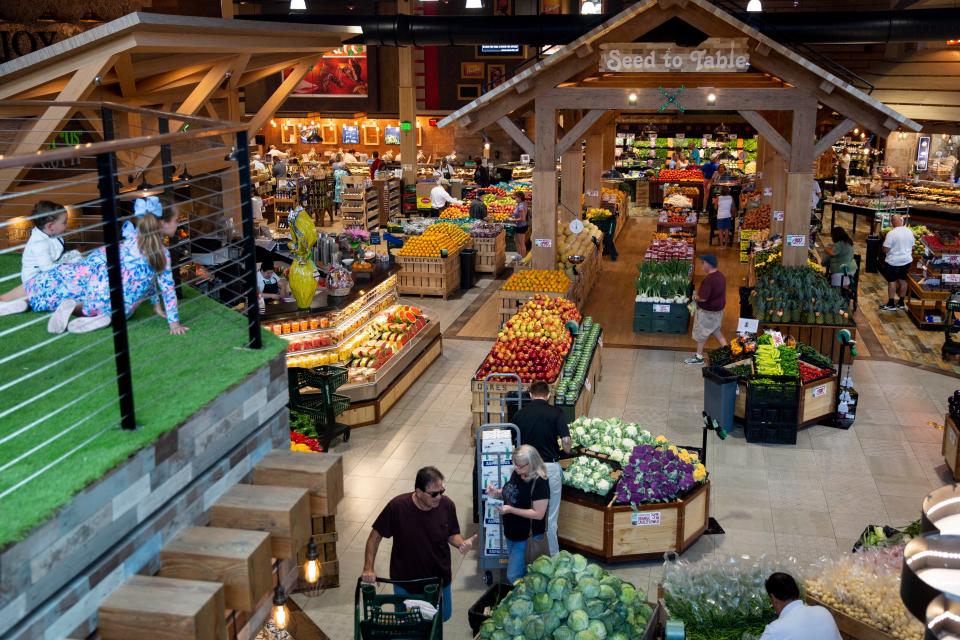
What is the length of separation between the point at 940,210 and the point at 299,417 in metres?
15.5

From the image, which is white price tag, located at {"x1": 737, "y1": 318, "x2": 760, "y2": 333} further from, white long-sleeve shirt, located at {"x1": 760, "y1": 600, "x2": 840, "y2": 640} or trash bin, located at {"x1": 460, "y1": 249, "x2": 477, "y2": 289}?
trash bin, located at {"x1": 460, "y1": 249, "x2": 477, "y2": 289}

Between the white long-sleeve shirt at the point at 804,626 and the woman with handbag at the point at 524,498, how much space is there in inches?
70.5

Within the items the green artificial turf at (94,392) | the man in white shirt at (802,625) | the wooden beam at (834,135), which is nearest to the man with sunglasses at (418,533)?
the green artificial turf at (94,392)

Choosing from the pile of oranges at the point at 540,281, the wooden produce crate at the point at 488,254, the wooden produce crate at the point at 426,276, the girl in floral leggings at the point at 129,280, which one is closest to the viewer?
the girl in floral leggings at the point at 129,280

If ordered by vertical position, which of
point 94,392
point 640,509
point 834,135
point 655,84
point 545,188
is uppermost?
point 655,84

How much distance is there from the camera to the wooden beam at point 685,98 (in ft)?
40.0

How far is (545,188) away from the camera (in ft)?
43.5

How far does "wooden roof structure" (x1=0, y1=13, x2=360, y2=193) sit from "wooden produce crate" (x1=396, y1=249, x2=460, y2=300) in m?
3.19

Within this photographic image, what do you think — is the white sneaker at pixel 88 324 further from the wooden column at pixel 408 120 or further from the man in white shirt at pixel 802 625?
the wooden column at pixel 408 120

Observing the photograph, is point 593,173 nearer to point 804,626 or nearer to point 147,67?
point 147,67

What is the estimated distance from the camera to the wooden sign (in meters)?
11.6

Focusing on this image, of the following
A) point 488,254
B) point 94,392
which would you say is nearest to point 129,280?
point 94,392

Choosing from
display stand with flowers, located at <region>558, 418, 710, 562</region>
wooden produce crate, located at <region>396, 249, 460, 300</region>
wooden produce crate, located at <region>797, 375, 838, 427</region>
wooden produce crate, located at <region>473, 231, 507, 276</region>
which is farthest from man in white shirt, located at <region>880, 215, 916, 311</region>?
display stand with flowers, located at <region>558, 418, 710, 562</region>

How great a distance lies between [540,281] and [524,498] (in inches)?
274
